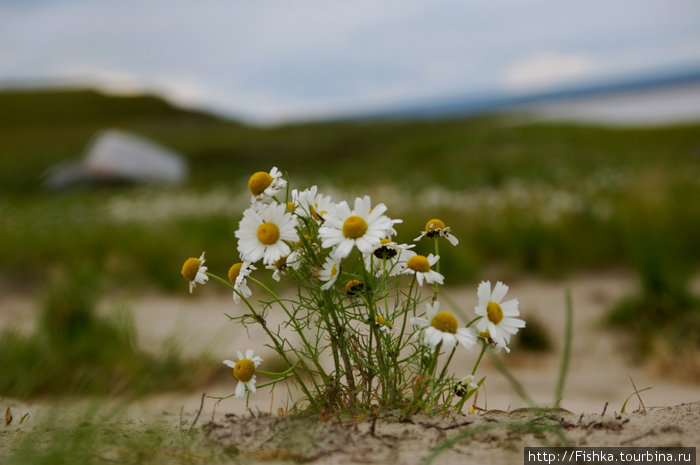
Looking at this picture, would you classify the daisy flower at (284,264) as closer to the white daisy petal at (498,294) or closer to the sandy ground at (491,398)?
the sandy ground at (491,398)

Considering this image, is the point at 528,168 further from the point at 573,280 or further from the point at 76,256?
the point at 76,256

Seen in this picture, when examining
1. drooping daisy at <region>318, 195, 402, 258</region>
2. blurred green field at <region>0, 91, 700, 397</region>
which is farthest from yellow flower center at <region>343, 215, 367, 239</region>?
blurred green field at <region>0, 91, 700, 397</region>

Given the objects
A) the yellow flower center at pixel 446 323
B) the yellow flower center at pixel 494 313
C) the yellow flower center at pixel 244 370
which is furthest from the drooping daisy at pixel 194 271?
the yellow flower center at pixel 494 313

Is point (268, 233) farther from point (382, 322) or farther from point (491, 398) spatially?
point (491, 398)

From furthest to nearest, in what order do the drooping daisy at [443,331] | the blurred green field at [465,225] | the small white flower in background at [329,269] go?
the blurred green field at [465,225] → the small white flower in background at [329,269] → the drooping daisy at [443,331]

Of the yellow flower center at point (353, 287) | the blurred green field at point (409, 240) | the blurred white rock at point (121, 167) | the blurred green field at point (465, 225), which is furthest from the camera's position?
the blurred white rock at point (121, 167)
